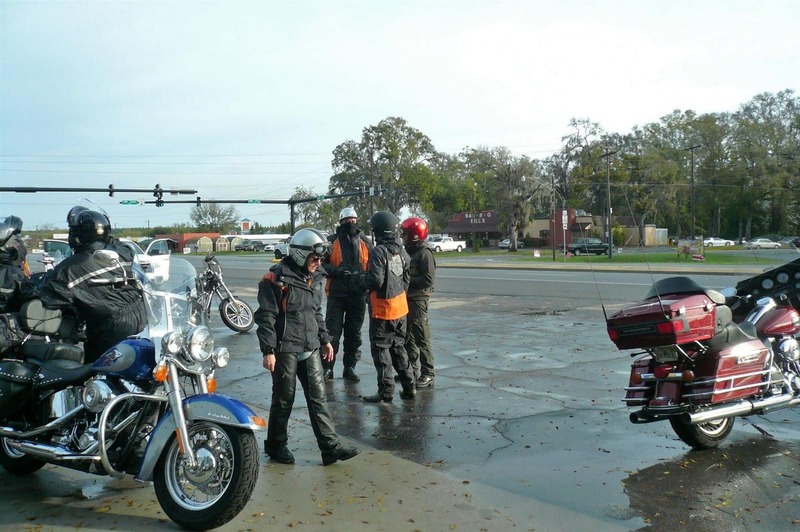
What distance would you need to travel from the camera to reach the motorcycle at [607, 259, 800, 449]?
5.41 m

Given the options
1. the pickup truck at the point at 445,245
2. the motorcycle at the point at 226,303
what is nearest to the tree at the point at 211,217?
the pickup truck at the point at 445,245

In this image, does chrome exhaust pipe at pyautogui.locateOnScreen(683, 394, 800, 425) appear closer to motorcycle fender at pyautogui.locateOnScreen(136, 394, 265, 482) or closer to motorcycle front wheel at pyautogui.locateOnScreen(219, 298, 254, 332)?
motorcycle fender at pyautogui.locateOnScreen(136, 394, 265, 482)

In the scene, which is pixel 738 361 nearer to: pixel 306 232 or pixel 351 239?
pixel 306 232

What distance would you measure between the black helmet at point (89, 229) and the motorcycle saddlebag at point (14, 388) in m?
1.07

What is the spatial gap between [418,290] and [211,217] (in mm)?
102889

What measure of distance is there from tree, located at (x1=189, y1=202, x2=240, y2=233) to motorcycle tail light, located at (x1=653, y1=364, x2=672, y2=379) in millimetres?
103738

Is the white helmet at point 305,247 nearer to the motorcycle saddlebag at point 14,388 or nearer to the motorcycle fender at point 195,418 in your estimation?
the motorcycle fender at point 195,418

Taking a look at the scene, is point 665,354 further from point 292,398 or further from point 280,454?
point 280,454

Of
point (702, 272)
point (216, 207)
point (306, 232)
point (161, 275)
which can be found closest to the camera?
point (161, 275)

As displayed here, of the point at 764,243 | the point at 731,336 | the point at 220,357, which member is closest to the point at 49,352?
the point at 220,357

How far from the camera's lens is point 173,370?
14.3 ft

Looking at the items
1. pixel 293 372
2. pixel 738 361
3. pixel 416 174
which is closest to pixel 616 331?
pixel 738 361

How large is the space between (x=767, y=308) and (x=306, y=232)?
395 cm

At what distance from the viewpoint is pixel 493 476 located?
525 centimetres
